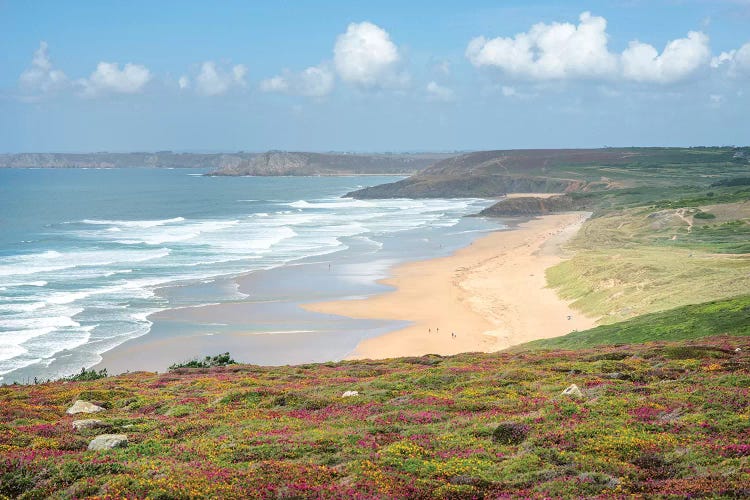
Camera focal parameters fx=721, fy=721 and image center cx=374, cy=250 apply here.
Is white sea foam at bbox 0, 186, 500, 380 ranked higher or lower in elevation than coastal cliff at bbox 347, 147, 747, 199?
lower

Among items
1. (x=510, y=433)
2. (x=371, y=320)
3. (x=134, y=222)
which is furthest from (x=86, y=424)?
(x=134, y=222)

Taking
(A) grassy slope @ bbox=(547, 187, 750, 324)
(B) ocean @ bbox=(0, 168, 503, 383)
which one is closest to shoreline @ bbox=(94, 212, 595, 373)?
(B) ocean @ bbox=(0, 168, 503, 383)

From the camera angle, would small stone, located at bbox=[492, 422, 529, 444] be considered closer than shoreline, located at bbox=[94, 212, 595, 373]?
Yes

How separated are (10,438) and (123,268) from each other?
50232mm

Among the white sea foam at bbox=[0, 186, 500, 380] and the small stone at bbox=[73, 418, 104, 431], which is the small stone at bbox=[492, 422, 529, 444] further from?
the white sea foam at bbox=[0, 186, 500, 380]

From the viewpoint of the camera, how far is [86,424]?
54.3 feet

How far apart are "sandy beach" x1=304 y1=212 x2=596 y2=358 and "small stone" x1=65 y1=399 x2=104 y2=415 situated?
64.2 ft

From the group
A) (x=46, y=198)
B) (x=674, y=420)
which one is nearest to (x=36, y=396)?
(x=674, y=420)

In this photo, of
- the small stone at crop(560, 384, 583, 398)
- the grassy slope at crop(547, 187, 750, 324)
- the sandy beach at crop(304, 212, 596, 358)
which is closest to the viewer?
the small stone at crop(560, 384, 583, 398)

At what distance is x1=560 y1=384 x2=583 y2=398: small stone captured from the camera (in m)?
18.1

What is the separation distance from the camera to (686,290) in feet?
142

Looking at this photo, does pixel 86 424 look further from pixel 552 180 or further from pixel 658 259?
pixel 552 180

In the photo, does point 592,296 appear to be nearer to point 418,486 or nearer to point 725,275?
point 725,275

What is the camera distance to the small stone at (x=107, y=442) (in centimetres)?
1471
